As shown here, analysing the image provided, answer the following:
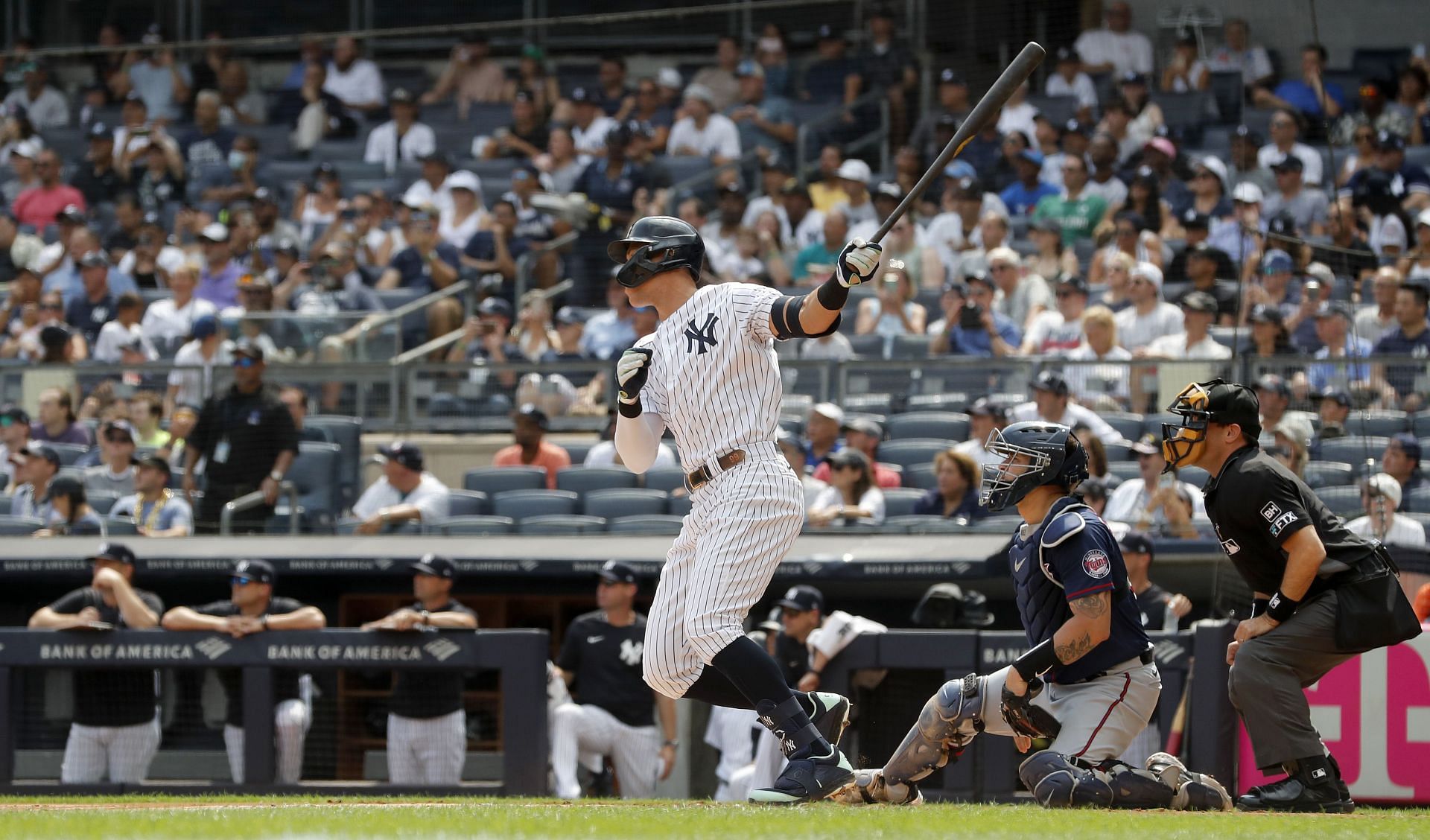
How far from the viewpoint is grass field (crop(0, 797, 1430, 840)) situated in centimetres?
402

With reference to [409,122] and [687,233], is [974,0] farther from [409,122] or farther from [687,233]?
[687,233]

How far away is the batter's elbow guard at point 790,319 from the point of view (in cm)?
463

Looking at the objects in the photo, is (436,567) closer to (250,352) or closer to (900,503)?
(250,352)

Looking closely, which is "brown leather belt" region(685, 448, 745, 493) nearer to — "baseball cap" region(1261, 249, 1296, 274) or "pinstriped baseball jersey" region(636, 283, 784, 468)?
"pinstriped baseball jersey" region(636, 283, 784, 468)

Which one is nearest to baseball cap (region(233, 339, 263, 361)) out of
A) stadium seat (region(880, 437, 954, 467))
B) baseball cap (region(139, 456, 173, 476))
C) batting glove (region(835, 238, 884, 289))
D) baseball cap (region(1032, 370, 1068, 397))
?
baseball cap (region(139, 456, 173, 476))

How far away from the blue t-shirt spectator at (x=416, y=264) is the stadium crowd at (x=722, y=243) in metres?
0.02

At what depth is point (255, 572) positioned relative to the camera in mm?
8266

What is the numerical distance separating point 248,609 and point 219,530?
1476 millimetres

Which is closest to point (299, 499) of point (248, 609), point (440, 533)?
point (440, 533)

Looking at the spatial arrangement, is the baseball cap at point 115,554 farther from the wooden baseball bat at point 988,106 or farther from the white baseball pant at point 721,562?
the wooden baseball bat at point 988,106

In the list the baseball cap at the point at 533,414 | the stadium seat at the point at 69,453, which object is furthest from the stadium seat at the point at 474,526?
the stadium seat at the point at 69,453

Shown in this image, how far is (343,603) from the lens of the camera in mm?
9414

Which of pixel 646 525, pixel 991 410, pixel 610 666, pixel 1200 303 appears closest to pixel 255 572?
pixel 610 666

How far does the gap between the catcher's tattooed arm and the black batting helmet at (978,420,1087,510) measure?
1.30 feet
